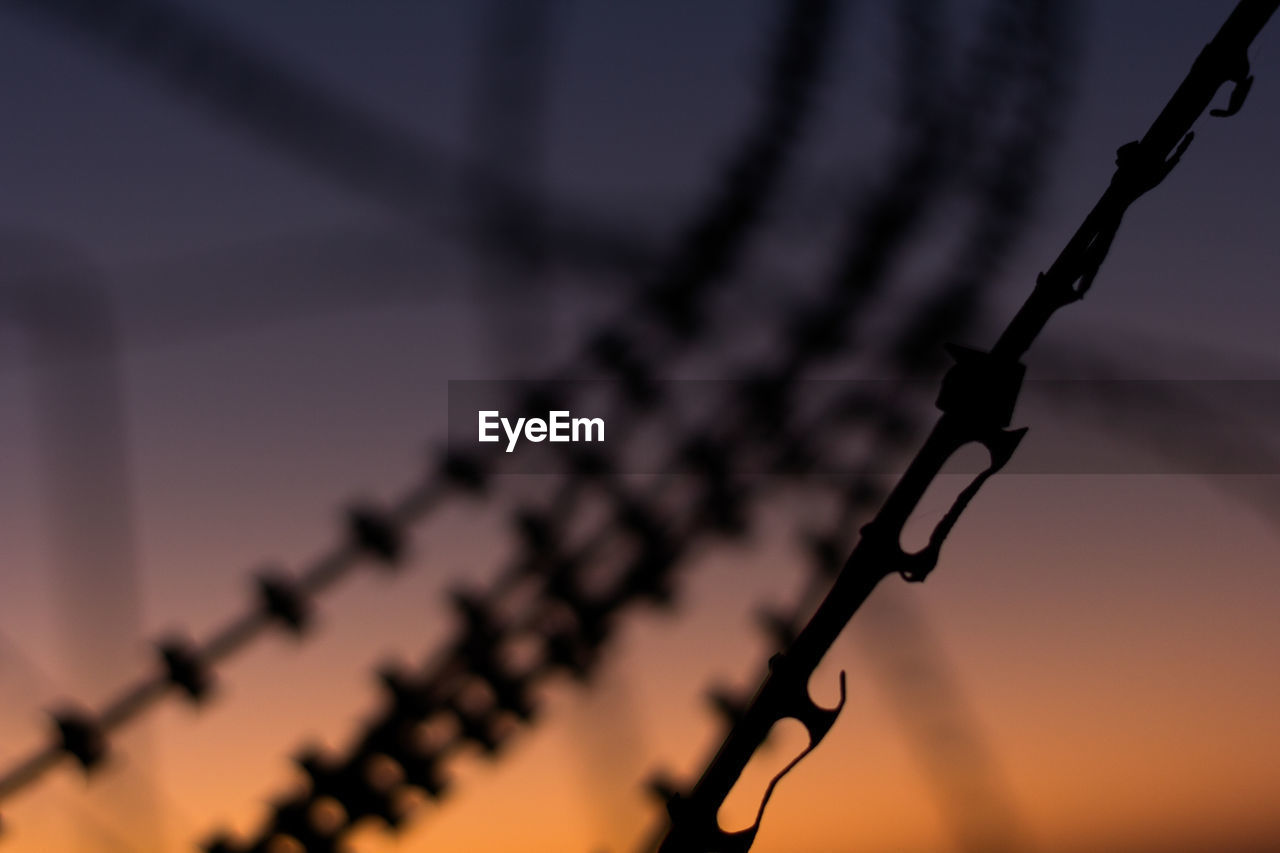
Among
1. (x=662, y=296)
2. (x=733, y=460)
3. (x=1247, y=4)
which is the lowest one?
(x=1247, y=4)

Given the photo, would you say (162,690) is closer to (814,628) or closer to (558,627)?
(558,627)

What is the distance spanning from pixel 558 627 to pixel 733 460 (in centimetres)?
126

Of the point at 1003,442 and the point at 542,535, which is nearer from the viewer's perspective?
the point at 1003,442

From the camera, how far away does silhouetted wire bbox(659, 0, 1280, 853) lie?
305 cm

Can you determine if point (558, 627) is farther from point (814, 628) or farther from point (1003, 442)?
point (1003, 442)

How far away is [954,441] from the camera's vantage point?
3270 millimetres

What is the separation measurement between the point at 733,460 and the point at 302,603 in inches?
89.2

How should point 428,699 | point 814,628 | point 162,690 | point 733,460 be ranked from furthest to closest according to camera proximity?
point 733,460
point 428,699
point 162,690
point 814,628

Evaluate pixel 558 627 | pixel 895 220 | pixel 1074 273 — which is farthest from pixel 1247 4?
pixel 558 627

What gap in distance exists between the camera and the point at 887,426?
6.46 metres

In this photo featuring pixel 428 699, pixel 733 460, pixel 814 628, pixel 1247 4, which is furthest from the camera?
pixel 733 460

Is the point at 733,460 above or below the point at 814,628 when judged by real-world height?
above

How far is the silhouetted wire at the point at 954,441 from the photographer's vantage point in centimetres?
305

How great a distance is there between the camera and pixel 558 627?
6.00 meters
